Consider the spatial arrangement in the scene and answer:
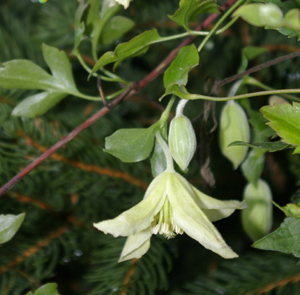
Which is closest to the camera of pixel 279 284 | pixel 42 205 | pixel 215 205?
pixel 215 205

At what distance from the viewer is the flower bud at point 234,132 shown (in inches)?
13.2

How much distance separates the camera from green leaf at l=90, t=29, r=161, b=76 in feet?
0.82

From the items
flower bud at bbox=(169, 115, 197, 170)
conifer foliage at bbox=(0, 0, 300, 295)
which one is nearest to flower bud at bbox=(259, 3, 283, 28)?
conifer foliage at bbox=(0, 0, 300, 295)

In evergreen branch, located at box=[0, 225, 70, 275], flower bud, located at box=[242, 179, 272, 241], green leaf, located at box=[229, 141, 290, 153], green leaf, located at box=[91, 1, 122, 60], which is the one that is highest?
green leaf, located at box=[91, 1, 122, 60]

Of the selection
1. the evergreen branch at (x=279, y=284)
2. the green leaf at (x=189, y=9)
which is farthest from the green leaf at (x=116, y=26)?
the evergreen branch at (x=279, y=284)

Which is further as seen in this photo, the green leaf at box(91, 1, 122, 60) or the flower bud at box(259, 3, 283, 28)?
the green leaf at box(91, 1, 122, 60)

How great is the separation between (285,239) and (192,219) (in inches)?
2.6

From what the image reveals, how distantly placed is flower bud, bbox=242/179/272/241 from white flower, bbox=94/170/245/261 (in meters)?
0.12

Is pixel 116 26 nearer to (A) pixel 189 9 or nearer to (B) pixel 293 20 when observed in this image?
(A) pixel 189 9

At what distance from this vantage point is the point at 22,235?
1.40ft

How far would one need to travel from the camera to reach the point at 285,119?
0.23 metres

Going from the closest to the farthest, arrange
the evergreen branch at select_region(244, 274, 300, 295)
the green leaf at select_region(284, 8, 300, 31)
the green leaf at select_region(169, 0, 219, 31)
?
the green leaf at select_region(284, 8, 300, 31) < the green leaf at select_region(169, 0, 219, 31) < the evergreen branch at select_region(244, 274, 300, 295)

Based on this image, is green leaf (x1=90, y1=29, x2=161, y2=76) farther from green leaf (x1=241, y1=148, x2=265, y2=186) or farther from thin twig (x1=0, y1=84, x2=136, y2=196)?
green leaf (x1=241, y1=148, x2=265, y2=186)

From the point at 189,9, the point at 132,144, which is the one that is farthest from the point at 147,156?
the point at 189,9
